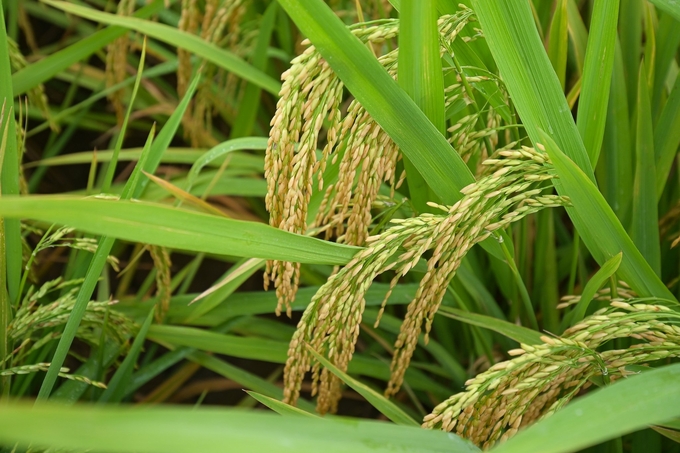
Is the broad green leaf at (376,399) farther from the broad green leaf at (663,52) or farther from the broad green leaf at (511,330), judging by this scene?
the broad green leaf at (663,52)

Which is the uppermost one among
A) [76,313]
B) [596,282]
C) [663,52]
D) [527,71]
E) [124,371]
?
[663,52]

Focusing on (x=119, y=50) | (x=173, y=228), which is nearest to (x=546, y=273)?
(x=173, y=228)

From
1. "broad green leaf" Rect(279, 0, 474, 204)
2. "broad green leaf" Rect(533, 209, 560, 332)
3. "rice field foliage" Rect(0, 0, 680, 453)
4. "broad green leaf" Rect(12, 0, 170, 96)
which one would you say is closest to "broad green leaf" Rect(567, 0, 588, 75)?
"rice field foliage" Rect(0, 0, 680, 453)

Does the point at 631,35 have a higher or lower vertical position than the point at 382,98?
higher

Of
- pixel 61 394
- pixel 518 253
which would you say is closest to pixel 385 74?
pixel 518 253

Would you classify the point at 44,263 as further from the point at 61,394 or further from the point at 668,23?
the point at 668,23

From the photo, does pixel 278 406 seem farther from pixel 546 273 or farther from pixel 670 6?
pixel 670 6

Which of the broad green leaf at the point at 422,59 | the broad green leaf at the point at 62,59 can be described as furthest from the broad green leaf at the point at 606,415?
the broad green leaf at the point at 62,59
